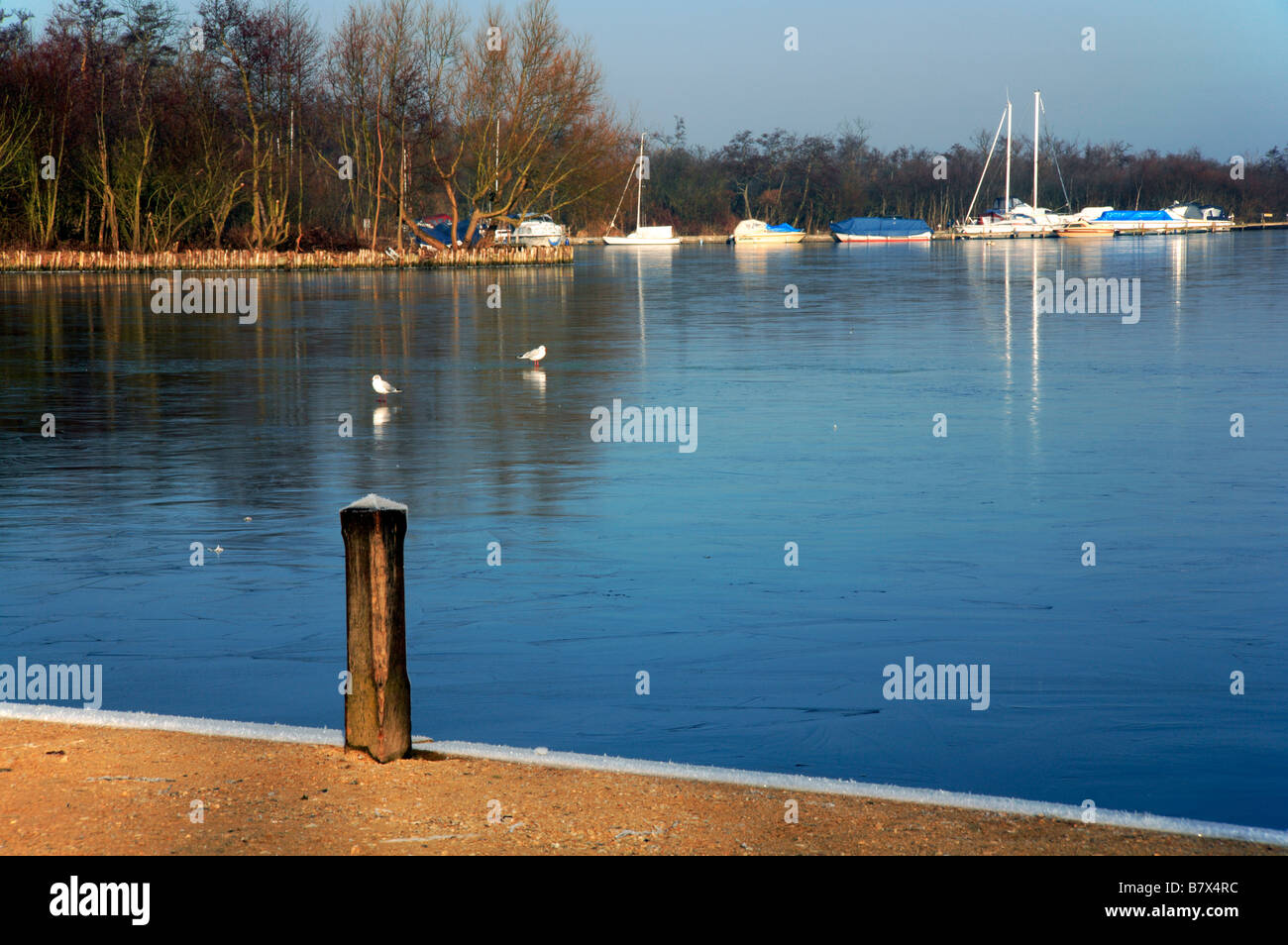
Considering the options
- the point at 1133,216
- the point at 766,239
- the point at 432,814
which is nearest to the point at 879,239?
the point at 766,239

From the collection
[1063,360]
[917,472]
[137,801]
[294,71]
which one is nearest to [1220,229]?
[294,71]

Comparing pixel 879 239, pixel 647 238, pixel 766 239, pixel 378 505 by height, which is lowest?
pixel 378 505

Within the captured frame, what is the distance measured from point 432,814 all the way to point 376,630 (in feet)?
2.67

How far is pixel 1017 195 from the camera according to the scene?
14075 cm

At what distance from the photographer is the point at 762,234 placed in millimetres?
115125

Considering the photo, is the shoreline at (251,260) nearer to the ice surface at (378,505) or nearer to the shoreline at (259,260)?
the shoreline at (259,260)

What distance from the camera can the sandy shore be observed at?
440 cm

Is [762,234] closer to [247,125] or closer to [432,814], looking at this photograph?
[247,125]

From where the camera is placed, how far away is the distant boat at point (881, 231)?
383ft

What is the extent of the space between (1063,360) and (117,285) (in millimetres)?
32637

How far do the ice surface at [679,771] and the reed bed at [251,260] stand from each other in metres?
48.9

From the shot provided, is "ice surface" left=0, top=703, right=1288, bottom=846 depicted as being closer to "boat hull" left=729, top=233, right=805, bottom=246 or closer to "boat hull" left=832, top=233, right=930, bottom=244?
"boat hull" left=729, top=233, right=805, bottom=246

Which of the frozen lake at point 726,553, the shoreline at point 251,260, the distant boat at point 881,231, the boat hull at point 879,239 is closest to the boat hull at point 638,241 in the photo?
the boat hull at point 879,239

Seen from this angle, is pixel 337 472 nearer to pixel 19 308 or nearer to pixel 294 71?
pixel 19 308
